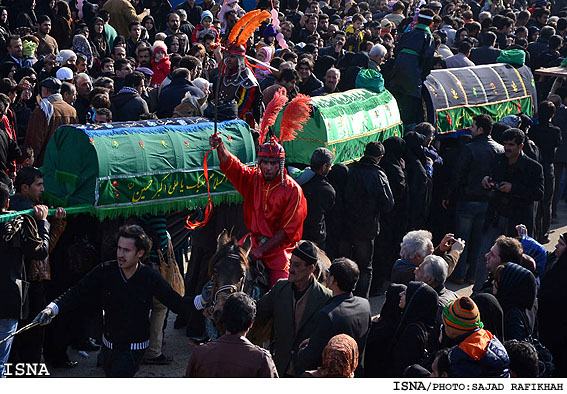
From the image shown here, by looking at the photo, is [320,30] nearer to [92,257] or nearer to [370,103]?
[370,103]

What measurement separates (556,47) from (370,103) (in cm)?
700

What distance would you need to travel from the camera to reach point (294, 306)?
21.2 feet

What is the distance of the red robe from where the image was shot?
7969 mm

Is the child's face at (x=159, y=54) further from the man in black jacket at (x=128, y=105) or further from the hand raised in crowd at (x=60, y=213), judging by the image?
the hand raised in crowd at (x=60, y=213)

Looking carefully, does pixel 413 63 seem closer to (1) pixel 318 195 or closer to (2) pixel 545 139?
(2) pixel 545 139

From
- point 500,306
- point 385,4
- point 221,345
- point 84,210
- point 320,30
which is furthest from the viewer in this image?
point 385,4

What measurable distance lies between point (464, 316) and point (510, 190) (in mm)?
4966

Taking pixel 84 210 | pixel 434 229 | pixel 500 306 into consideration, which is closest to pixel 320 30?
pixel 434 229

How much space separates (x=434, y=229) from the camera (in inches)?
457

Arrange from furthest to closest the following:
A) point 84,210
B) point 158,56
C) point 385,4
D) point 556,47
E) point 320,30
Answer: point 385,4 → point 320,30 → point 556,47 → point 158,56 → point 84,210

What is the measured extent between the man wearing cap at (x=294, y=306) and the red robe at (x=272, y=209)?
1.40 m

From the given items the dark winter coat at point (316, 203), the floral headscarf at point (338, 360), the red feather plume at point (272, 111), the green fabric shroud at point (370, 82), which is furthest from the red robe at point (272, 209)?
the green fabric shroud at point (370, 82)

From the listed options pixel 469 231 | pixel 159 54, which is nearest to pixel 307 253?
pixel 469 231

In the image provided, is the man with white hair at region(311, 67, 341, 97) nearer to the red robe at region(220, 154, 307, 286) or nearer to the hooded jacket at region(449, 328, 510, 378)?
the red robe at region(220, 154, 307, 286)
